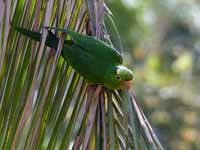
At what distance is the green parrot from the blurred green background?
487cm

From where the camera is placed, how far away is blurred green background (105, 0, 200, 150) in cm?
713

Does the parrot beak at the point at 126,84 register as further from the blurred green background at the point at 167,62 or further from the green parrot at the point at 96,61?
the blurred green background at the point at 167,62

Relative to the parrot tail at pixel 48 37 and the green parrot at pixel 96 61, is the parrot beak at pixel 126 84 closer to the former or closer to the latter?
the green parrot at pixel 96 61

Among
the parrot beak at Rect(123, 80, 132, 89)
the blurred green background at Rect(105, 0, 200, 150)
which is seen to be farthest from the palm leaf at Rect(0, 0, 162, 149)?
the blurred green background at Rect(105, 0, 200, 150)

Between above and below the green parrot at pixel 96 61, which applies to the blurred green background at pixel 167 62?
below

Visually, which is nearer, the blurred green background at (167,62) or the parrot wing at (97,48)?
the parrot wing at (97,48)

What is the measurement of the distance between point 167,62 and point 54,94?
7.04 m

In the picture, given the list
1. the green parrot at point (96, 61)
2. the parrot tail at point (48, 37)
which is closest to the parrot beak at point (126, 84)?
the green parrot at point (96, 61)

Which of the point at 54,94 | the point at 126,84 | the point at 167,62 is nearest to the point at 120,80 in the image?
the point at 126,84

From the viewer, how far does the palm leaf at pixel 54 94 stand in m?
1.07

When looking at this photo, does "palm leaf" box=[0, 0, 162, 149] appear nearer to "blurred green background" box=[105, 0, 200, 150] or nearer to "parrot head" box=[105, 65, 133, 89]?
"parrot head" box=[105, 65, 133, 89]

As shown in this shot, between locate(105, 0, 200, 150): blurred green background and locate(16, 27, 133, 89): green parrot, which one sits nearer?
locate(16, 27, 133, 89): green parrot

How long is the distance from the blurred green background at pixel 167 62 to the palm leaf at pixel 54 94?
4.78m

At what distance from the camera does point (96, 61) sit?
1.09 meters
